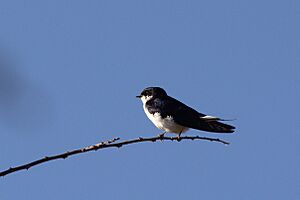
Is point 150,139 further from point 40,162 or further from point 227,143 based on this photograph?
point 40,162

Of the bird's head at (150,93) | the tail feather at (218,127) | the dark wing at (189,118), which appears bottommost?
the tail feather at (218,127)

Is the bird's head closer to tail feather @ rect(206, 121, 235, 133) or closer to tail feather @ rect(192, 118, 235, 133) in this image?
tail feather @ rect(192, 118, 235, 133)

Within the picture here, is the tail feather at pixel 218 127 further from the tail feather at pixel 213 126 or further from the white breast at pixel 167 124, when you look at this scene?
the white breast at pixel 167 124

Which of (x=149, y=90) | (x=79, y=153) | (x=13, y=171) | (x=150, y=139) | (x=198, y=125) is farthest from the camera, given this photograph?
(x=149, y=90)

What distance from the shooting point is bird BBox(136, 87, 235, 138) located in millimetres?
7117

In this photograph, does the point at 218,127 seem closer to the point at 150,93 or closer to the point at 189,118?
the point at 189,118

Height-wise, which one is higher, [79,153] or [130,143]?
[130,143]

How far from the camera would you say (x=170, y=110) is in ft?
26.0

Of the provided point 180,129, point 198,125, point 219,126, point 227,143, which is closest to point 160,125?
point 180,129

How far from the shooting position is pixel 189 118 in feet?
24.8

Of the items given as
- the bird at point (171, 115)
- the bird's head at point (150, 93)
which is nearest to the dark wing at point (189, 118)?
the bird at point (171, 115)

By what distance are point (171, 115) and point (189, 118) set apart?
270 mm

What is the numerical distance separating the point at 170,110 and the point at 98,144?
18.2ft

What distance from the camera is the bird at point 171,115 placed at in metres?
7.12
